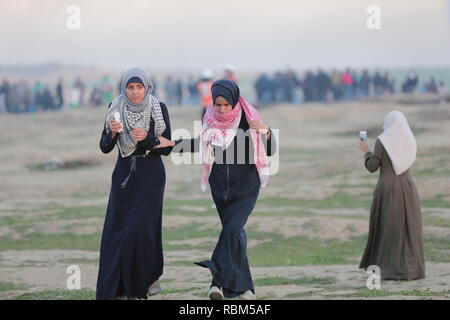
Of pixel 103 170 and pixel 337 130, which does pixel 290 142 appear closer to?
pixel 337 130

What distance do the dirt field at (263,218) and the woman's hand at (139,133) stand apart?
4.84 ft

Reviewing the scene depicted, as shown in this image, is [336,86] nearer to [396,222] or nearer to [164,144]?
[396,222]

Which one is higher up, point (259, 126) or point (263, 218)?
point (259, 126)

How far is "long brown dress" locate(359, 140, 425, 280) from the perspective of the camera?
1091cm

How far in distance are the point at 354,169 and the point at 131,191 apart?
39.5 feet

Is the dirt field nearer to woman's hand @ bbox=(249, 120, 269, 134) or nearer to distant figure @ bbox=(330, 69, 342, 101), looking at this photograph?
woman's hand @ bbox=(249, 120, 269, 134)

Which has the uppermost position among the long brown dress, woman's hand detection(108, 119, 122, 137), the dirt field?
woman's hand detection(108, 119, 122, 137)

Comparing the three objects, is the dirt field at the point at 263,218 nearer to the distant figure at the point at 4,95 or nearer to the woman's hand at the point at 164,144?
the woman's hand at the point at 164,144

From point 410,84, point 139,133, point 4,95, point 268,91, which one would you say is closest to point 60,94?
point 4,95

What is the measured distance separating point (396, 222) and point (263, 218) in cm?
507

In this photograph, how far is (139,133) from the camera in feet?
29.0

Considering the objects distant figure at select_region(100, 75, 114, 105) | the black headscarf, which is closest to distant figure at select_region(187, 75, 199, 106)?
distant figure at select_region(100, 75, 114, 105)

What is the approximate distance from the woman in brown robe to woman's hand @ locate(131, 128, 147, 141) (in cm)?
290
